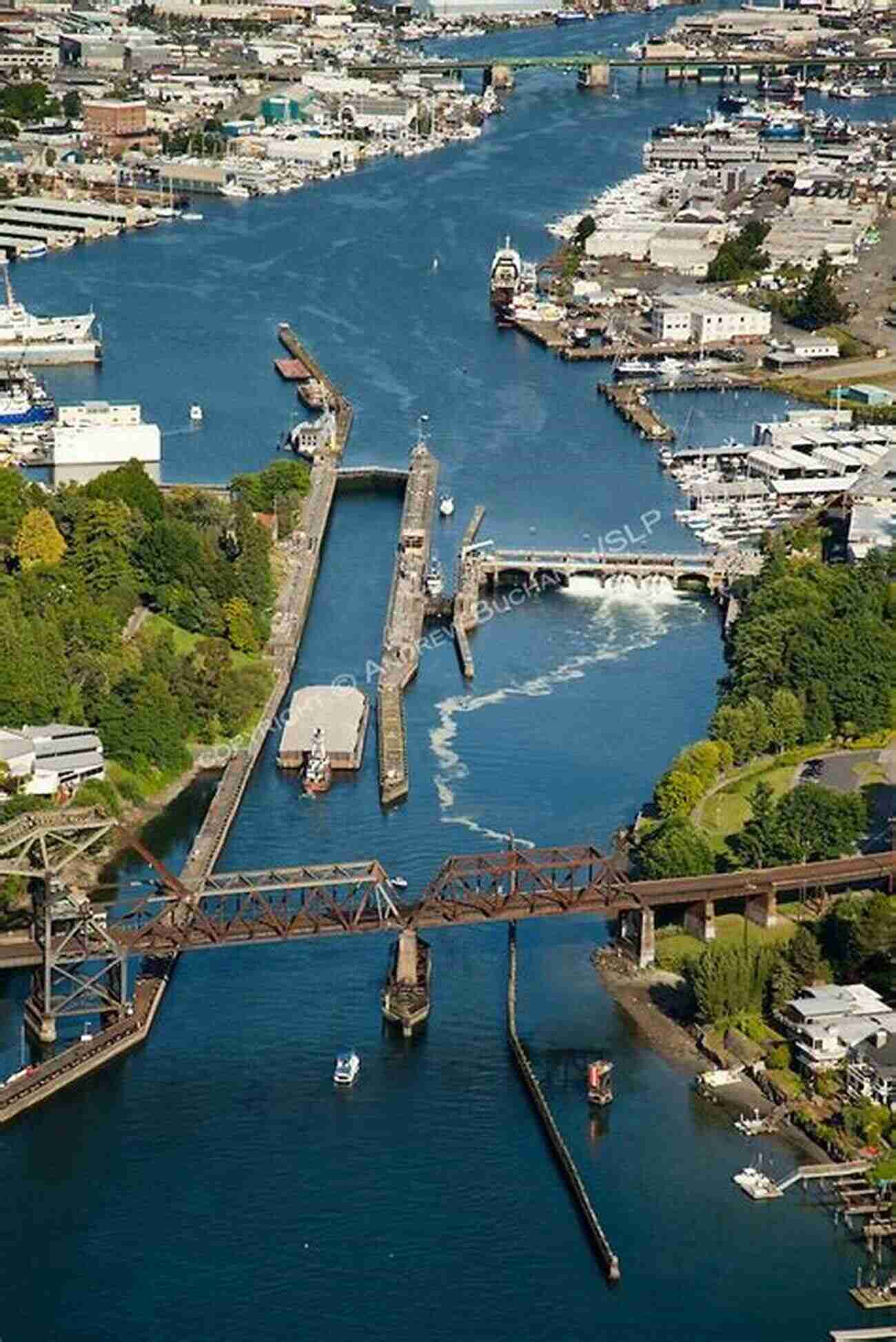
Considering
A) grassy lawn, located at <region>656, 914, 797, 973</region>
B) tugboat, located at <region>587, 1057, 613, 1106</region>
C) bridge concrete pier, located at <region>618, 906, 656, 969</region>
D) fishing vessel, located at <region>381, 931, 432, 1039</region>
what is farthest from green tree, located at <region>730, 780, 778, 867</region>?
tugboat, located at <region>587, 1057, 613, 1106</region>

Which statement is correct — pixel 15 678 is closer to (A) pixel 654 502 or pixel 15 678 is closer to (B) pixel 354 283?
(A) pixel 654 502

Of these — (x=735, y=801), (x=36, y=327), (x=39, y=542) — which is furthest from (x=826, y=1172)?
→ (x=36, y=327)

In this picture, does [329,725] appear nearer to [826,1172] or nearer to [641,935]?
[641,935]

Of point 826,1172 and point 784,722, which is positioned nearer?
point 826,1172

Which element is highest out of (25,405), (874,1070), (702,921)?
(874,1070)

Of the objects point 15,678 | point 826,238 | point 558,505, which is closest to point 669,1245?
point 15,678

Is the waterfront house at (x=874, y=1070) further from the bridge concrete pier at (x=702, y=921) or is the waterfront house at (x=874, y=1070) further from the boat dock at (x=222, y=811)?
the boat dock at (x=222, y=811)
